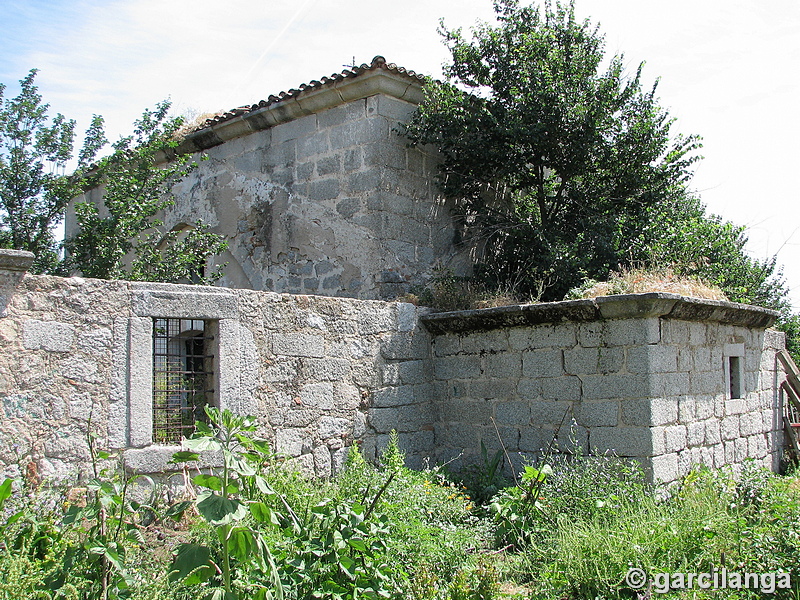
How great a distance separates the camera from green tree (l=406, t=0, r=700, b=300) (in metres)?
7.68

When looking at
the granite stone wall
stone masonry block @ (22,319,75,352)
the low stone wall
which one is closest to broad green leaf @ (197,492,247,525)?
the granite stone wall

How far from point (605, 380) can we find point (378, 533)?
8.53 feet

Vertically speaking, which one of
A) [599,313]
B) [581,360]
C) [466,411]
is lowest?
[466,411]

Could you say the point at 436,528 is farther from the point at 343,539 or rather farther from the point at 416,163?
the point at 416,163

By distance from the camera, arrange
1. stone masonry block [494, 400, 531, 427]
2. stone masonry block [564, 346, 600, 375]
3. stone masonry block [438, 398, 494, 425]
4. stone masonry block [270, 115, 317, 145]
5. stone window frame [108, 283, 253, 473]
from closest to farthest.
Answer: stone window frame [108, 283, 253, 473] < stone masonry block [564, 346, 600, 375] < stone masonry block [494, 400, 531, 427] < stone masonry block [438, 398, 494, 425] < stone masonry block [270, 115, 317, 145]

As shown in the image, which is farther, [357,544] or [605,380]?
[605,380]

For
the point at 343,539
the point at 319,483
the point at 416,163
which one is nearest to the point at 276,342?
the point at 319,483

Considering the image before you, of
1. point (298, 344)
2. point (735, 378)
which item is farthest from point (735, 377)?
point (298, 344)

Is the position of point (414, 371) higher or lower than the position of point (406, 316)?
lower

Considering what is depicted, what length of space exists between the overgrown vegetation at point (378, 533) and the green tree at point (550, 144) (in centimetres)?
308

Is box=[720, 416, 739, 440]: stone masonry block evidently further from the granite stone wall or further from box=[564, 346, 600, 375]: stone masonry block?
the granite stone wall

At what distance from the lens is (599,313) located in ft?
18.0

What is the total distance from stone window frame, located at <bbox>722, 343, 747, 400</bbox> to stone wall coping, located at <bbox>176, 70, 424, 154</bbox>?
14.6 feet

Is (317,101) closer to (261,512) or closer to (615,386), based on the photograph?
(615,386)
